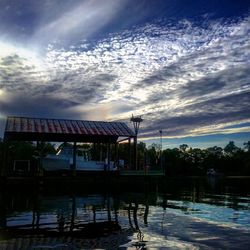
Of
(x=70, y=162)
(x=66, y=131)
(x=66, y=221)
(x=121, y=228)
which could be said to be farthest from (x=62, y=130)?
(x=121, y=228)

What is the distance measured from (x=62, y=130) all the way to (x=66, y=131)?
1.51 ft

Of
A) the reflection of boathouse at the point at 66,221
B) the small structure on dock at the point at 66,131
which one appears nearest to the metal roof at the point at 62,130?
the small structure on dock at the point at 66,131

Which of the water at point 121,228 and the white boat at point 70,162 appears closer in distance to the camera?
the water at point 121,228

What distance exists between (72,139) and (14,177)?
7801 mm

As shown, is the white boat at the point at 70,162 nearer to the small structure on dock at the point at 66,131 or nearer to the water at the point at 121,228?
the small structure on dock at the point at 66,131

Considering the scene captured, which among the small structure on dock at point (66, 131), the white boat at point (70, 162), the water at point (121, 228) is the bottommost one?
the water at point (121, 228)

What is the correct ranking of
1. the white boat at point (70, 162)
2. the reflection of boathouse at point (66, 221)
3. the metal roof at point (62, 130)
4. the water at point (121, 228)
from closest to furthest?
the water at point (121, 228), the reflection of boathouse at point (66, 221), the metal roof at point (62, 130), the white boat at point (70, 162)

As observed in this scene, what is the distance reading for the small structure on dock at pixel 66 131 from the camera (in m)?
34.2

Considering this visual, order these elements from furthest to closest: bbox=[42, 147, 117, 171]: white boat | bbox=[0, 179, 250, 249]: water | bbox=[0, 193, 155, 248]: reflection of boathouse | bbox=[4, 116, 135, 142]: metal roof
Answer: bbox=[42, 147, 117, 171]: white boat, bbox=[4, 116, 135, 142]: metal roof, bbox=[0, 193, 155, 248]: reflection of boathouse, bbox=[0, 179, 250, 249]: water

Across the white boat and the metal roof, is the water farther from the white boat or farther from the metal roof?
the white boat

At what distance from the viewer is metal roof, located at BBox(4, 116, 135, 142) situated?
112 ft

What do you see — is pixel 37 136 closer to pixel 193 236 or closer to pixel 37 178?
pixel 37 178

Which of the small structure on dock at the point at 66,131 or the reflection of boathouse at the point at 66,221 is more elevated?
the small structure on dock at the point at 66,131

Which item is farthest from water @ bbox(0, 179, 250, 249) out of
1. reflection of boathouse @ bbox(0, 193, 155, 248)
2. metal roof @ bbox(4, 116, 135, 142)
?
metal roof @ bbox(4, 116, 135, 142)
